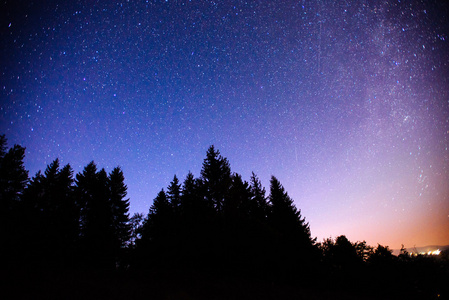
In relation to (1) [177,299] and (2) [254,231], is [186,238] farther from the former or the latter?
(1) [177,299]

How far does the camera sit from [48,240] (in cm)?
1798

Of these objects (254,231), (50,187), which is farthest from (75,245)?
(254,231)

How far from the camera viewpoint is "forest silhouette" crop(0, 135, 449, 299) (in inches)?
368

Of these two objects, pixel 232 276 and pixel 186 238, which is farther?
pixel 186 238

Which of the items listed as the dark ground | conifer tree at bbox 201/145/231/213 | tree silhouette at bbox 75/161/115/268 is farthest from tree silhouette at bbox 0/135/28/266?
conifer tree at bbox 201/145/231/213

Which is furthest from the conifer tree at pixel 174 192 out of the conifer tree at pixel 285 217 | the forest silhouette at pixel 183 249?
the conifer tree at pixel 285 217

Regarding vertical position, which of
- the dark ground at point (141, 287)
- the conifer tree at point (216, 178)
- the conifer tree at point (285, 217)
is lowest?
the dark ground at point (141, 287)

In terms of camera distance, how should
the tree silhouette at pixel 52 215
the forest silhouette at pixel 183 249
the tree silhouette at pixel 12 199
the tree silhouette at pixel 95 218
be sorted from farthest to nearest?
the tree silhouette at pixel 95 218
the tree silhouette at pixel 52 215
the tree silhouette at pixel 12 199
the forest silhouette at pixel 183 249

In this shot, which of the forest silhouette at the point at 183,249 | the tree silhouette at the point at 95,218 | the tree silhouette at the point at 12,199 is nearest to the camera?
the forest silhouette at the point at 183,249

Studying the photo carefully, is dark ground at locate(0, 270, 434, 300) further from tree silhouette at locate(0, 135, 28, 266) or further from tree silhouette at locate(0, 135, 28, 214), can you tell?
tree silhouette at locate(0, 135, 28, 214)

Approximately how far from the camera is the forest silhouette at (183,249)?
9344 millimetres

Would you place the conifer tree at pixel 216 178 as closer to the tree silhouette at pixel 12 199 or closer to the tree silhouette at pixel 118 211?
the tree silhouette at pixel 118 211

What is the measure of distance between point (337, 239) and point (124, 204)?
32119mm

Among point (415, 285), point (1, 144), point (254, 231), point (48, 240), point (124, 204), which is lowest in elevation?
point (415, 285)
